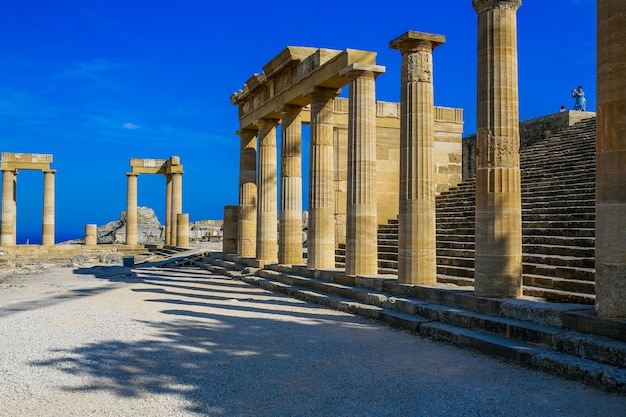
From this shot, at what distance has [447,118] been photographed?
22.8m

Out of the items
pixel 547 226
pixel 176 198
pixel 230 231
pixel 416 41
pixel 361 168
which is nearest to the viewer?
pixel 416 41

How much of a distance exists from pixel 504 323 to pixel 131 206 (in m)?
35.5

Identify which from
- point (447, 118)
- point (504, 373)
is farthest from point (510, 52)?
point (447, 118)

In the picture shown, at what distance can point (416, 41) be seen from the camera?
1178 centimetres

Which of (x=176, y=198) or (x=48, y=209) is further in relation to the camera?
(x=48, y=209)

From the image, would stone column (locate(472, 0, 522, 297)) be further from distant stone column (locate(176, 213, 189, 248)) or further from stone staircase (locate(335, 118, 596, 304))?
distant stone column (locate(176, 213, 189, 248))

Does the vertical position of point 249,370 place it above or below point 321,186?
below

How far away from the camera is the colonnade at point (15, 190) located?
128 ft

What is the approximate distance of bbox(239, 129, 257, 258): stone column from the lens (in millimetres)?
22422

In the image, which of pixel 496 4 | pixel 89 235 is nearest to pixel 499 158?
pixel 496 4

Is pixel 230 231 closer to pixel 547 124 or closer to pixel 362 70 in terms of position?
pixel 362 70

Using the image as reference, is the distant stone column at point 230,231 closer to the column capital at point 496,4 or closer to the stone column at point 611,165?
the column capital at point 496,4

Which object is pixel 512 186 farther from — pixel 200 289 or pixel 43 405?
pixel 200 289

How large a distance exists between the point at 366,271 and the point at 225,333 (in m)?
4.68
